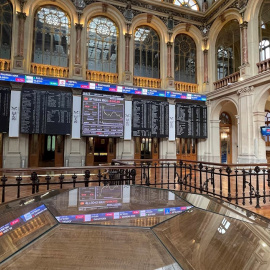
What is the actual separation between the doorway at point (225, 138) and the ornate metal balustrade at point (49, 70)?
418 inches

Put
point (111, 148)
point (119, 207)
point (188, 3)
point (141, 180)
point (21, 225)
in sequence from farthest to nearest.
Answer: point (188, 3)
point (111, 148)
point (141, 180)
point (119, 207)
point (21, 225)

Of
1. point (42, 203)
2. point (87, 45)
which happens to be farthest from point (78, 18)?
point (42, 203)

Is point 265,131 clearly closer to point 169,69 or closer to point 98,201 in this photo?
point 169,69

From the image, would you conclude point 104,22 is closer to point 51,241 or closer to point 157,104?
point 157,104

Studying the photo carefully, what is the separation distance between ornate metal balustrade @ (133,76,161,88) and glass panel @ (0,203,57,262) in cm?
1147

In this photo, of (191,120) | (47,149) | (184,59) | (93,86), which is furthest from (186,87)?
(47,149)

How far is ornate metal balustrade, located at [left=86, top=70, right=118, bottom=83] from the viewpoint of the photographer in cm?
1148

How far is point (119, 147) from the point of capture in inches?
459

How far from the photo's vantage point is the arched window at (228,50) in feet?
40.2

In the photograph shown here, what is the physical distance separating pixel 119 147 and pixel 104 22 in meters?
7.19

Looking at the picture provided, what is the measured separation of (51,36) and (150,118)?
6848 mm

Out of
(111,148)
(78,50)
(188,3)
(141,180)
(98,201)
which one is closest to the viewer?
(98,201)

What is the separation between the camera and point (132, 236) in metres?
0.90

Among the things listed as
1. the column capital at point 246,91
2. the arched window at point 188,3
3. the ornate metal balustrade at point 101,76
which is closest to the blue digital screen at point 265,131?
the column capital at point 246,91
